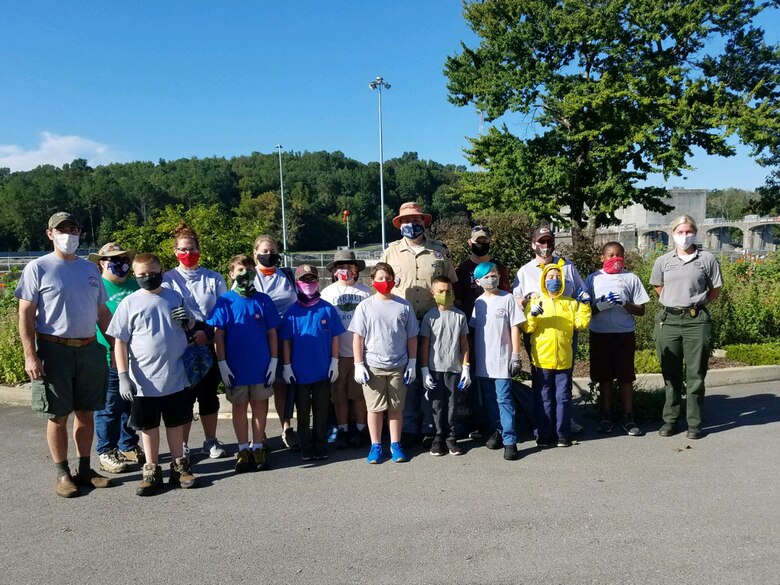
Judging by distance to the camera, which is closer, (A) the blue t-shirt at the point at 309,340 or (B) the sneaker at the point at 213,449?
(A) the blue t-shirt at the point at 309,340

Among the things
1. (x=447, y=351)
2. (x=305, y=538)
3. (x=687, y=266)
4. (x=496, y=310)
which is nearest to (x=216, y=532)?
(x=305, y=538)

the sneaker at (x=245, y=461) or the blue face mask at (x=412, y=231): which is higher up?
the blue face mask at (x=412, y=231)

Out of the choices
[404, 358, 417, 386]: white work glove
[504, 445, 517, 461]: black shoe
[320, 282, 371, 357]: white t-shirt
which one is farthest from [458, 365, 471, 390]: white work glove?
[320, 282, 371, 357]: white t-shirt

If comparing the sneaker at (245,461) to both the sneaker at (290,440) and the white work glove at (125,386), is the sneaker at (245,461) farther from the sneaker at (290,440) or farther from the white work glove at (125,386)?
the white work glove at (125,386)

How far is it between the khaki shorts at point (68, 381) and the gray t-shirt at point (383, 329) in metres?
2.16

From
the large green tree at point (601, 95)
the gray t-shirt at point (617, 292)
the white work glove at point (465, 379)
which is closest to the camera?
the white work glove at point (465, 379)

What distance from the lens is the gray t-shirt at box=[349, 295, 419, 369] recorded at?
5027 millimetres

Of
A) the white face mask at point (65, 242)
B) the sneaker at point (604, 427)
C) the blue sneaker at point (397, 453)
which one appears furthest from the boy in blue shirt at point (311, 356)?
the sneaker at point (604, 427)

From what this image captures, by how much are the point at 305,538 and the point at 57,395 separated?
236 cm

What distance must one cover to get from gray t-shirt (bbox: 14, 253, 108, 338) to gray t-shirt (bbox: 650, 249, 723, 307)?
17.7ft

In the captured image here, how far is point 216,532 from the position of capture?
12.4 feet

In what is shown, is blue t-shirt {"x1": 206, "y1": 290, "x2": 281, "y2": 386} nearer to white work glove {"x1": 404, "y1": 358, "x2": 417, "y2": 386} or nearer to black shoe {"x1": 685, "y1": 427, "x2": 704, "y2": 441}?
white work glove {"x1": 404, "y1": 358, "x2": 417, "y2": 386}

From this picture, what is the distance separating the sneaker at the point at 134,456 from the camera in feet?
16.8

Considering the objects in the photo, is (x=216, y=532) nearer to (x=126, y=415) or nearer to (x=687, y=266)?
(x=126, y=415)
